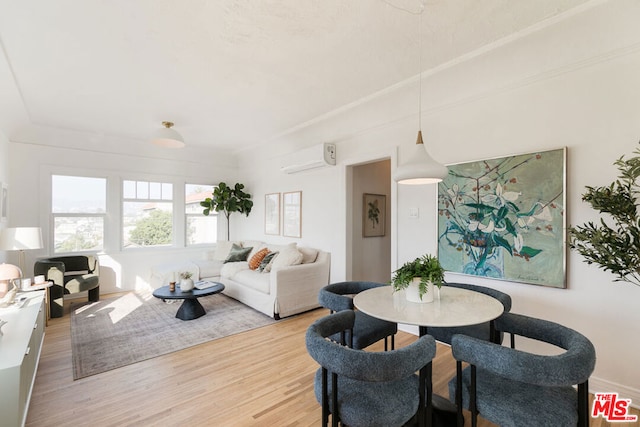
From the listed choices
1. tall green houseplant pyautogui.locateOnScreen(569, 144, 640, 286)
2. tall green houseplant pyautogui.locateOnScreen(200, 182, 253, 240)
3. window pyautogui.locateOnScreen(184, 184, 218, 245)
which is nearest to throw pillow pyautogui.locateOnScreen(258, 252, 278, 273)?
tall green houseplant pyautogui.locateOnScreen(200, 182, 253, 240)

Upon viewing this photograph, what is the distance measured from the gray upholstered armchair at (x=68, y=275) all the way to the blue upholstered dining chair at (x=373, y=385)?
4.31 meters

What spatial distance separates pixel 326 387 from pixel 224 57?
106 inches

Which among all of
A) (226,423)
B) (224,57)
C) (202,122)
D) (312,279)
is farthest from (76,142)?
(226,423)

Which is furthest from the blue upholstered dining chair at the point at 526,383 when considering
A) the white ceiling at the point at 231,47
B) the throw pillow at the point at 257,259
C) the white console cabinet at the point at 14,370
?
the throw pillow at the point at 257,259

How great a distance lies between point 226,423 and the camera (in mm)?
1927

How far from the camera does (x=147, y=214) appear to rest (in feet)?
18.6

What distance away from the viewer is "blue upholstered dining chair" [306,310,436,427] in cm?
124

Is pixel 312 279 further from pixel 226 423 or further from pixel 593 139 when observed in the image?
pixel 593 139

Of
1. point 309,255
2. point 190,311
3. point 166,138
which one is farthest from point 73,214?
point 309,255

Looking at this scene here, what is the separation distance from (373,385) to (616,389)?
2068 mm

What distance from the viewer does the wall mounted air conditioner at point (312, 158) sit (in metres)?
4.28

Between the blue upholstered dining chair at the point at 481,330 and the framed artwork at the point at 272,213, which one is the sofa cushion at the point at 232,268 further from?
the blue upholstered dining chair at the point at 481,330

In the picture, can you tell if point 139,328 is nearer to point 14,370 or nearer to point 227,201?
point 14,370

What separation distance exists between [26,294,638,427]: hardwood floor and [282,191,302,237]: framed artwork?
2248mm
